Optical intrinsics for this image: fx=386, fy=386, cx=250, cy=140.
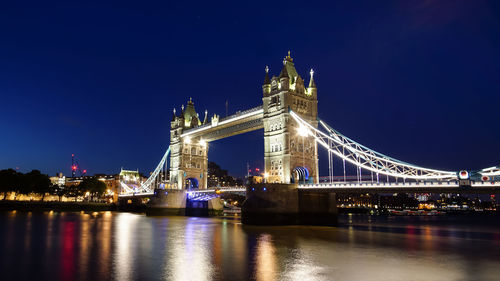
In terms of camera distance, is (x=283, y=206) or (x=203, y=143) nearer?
(x=283, y=206)

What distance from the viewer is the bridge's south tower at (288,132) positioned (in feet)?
150

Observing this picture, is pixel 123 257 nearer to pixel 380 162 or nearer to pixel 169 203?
pixel 380 162

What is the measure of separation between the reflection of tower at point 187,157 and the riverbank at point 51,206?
36.9 m

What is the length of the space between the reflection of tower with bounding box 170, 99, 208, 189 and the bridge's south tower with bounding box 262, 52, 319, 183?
24.8 metres

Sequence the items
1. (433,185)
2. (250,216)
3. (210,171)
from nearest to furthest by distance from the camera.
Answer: (433,185) < (250,216) < (210,171)

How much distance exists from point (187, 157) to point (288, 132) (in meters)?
29.8

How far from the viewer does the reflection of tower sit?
70.2 metres

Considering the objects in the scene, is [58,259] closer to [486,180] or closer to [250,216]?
[250,216]

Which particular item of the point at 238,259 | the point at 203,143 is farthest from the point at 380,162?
the point at 203,143

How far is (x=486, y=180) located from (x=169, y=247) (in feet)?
77.1

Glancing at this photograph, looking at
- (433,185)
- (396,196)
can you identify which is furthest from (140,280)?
(396,196)

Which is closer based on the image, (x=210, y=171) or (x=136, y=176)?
(x=136, y=176)

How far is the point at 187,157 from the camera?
70625 mm

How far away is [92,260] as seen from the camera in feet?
66.9
